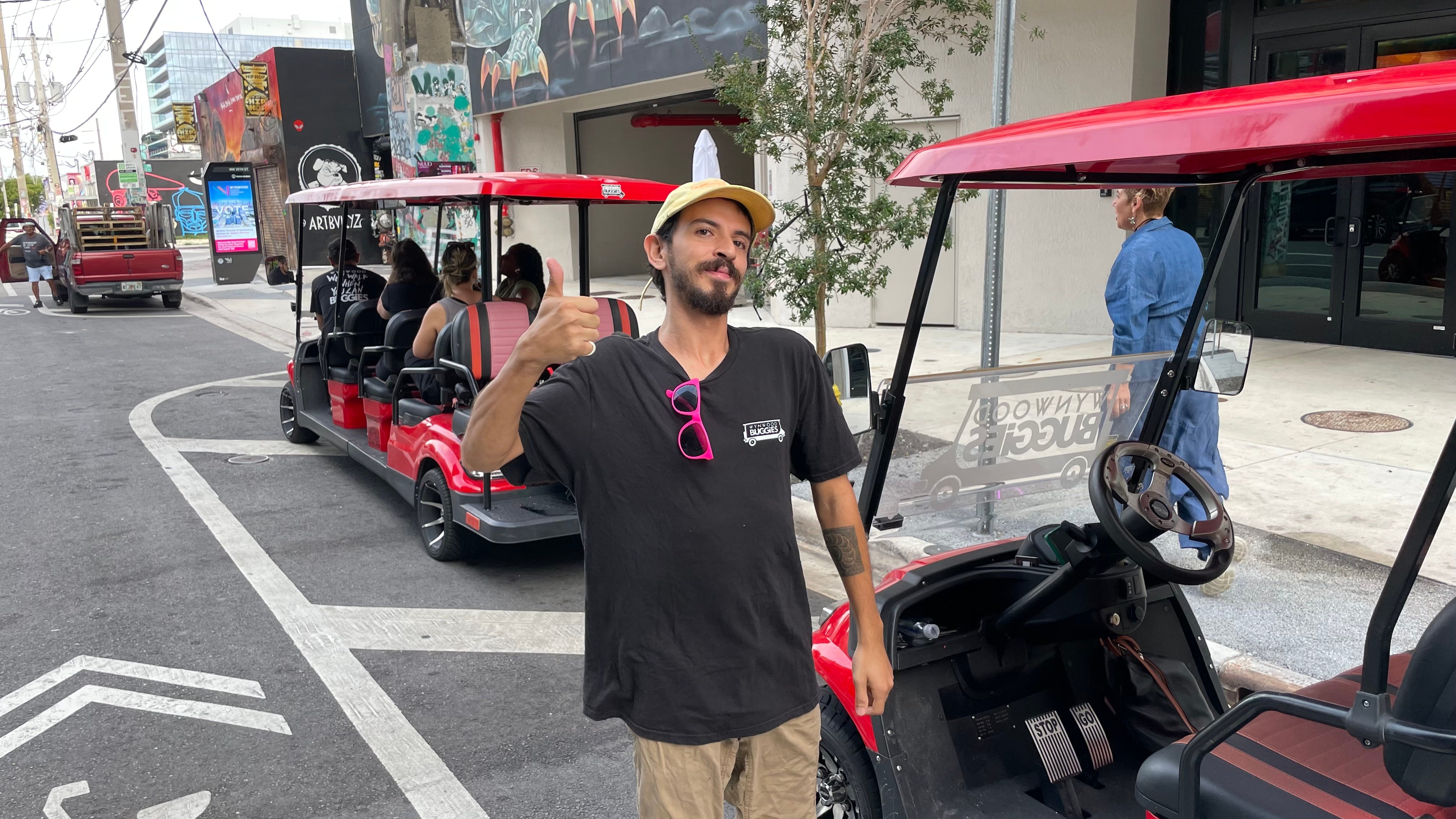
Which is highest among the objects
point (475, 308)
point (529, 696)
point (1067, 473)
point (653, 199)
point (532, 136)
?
point (532, 136)

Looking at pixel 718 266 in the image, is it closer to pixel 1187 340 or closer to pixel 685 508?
pixel 685 508

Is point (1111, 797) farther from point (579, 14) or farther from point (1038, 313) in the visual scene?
point (579, 14)

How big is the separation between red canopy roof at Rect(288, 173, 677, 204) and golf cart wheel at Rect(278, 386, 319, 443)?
2.86 meters

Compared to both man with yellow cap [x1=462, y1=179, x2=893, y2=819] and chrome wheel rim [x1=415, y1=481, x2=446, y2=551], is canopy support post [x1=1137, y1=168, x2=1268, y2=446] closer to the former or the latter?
man with yellow cap [x1=462, y1=179, x2=893, y2=819]

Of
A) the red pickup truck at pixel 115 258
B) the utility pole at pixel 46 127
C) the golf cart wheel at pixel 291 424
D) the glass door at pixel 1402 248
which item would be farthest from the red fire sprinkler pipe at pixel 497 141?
the utility pole at pixel 46 127

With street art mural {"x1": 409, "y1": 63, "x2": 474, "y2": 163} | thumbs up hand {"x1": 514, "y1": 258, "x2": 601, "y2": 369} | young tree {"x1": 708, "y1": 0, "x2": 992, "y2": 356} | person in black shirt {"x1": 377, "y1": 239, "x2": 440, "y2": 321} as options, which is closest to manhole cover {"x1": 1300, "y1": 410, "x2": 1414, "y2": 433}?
young tree {"x1": 708, "y1": 0, "x2": 992, "y2": 356}

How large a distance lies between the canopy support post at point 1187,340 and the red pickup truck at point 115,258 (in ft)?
70.1

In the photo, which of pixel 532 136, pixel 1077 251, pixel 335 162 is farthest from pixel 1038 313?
pixel 335 162

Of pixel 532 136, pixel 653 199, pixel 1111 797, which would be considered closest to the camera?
pixel 1111 797

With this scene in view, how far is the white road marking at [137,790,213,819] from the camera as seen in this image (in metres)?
3.42

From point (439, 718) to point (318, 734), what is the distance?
0.43 metres

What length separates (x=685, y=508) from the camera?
6.91 ft

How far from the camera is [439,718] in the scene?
4.07 m

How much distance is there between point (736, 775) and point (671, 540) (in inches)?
22.4
